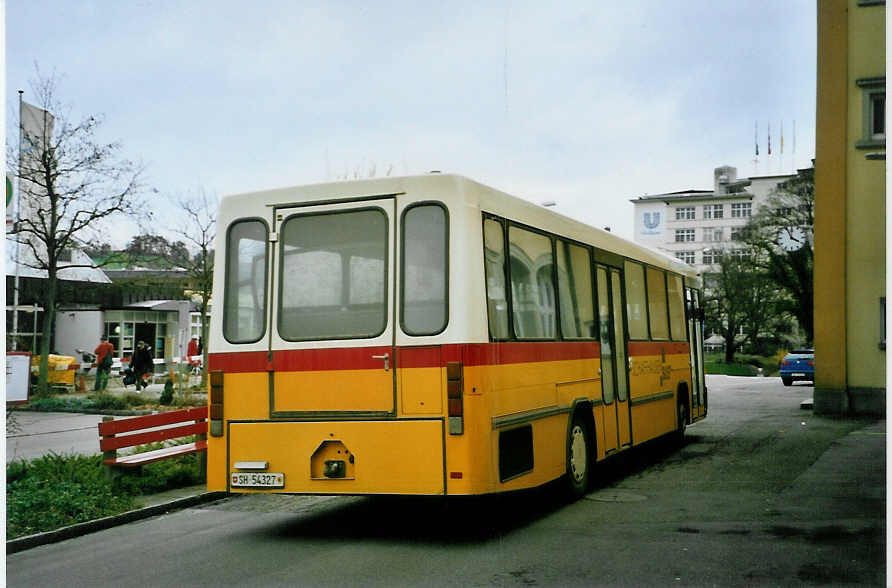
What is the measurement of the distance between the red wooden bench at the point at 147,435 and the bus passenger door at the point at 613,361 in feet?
15.1

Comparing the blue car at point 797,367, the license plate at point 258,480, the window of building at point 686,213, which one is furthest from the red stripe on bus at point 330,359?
the window of building at point 686,213

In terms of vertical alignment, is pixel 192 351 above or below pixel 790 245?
below

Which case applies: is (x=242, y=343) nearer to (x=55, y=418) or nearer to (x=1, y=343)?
(x=1, y=343)

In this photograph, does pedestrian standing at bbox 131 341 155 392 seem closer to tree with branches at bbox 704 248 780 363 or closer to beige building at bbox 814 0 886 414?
beige building at bbox 814 0 886 414

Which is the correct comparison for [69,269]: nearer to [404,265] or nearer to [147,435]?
[147,435]

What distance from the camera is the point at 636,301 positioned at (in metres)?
13.1

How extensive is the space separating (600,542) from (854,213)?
14.4m

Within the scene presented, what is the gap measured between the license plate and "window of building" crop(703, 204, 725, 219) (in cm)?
4632

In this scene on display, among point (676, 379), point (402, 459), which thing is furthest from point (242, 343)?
point (676, 379)

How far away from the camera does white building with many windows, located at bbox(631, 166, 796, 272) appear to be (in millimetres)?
30828

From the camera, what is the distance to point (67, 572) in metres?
7.44

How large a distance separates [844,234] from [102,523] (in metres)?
16.7

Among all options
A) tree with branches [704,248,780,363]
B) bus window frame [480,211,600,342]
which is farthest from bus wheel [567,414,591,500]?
tree with branches [704,248,780,363]

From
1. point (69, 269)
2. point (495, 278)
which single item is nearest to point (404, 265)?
point (495, 278)
